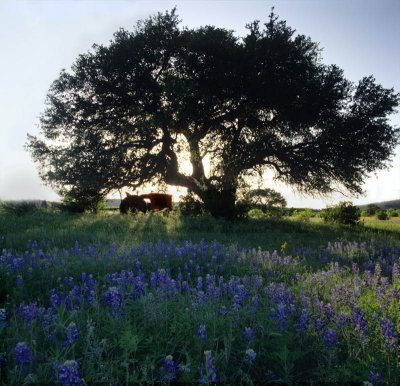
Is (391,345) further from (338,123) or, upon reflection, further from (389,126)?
(389,126)

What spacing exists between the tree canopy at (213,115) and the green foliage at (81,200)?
43.8 inches

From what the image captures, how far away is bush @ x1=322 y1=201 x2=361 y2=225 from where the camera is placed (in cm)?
1800

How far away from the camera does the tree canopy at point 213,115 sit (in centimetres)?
1705

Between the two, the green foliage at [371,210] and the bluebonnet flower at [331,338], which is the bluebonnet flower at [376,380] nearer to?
the bluebonnet flower at [331,338]

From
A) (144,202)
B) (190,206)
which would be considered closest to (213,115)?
(190,206)

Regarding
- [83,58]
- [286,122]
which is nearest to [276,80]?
[286,122]

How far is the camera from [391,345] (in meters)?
2.87

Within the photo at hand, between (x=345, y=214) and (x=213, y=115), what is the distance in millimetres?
9223

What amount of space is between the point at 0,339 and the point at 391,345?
3.44 meters

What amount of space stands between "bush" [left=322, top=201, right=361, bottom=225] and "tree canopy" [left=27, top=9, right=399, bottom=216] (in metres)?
1.53

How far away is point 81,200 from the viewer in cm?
2225

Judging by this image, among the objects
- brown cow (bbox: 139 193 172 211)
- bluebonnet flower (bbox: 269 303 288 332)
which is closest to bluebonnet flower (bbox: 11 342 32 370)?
bluebonnet flower (bbox: 269 303 288 332)

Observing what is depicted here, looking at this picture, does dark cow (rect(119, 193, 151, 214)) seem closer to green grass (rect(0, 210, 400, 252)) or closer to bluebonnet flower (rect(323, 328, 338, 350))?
green grass (rect(0, 210, 400, 252))

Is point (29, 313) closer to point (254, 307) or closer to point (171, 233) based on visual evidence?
point (254, 307)
